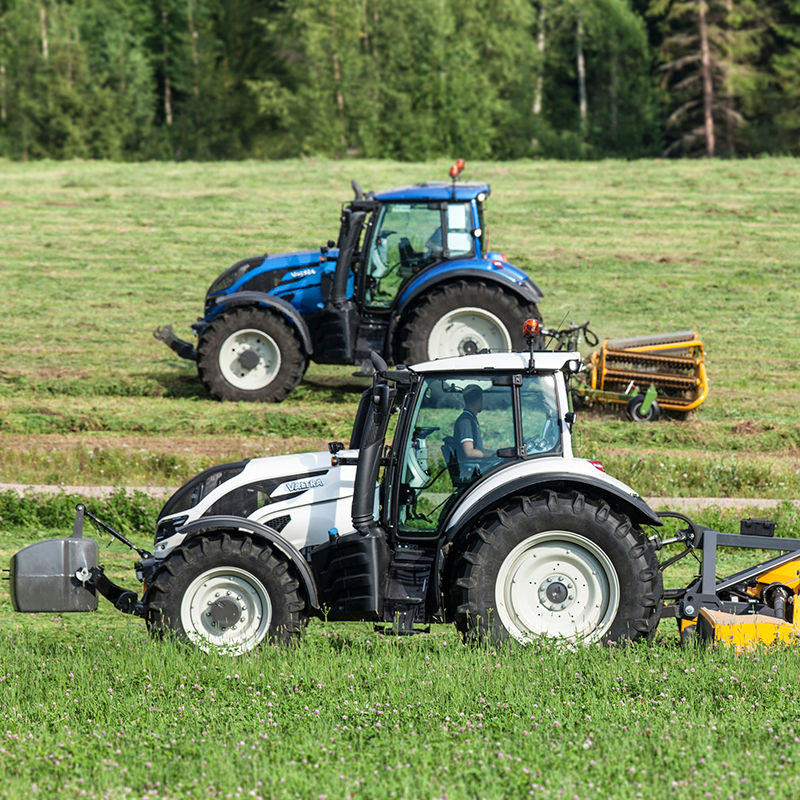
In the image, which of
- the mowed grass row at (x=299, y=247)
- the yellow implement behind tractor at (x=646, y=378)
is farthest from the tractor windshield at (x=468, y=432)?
the yellow implement behind tractor at (x=646, y=378)

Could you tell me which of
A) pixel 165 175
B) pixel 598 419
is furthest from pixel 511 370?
pixel 165 175

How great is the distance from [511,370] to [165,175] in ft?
83.3

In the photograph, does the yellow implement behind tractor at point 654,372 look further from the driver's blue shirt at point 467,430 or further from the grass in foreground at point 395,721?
the grass in foreground at point 395,721

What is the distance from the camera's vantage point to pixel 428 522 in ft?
24.2

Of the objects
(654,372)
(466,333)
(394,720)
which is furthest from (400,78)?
(394,720)

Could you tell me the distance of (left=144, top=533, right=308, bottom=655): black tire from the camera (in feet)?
23.4

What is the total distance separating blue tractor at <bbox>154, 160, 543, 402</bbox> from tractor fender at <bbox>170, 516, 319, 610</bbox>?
21.9 feet

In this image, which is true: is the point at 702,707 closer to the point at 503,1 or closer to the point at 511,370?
the point at 511,370

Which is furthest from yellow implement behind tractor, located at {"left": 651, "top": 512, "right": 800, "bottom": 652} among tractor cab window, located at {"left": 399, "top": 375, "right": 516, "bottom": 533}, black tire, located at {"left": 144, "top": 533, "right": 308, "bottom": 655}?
black tire, located at {"left": 144, "top": 533, "right": 308, "bottom": 655}

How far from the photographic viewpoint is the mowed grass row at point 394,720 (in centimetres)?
536

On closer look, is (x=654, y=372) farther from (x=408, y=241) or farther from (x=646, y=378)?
(x=408, y=241)

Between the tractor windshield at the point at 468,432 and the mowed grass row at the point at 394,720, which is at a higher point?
the tractor windshield at the point at 468,432

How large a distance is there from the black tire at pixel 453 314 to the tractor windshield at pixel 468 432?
20.8ft

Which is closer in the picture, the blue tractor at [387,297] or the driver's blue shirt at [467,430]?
the driver's blue shirt at [467,430]
